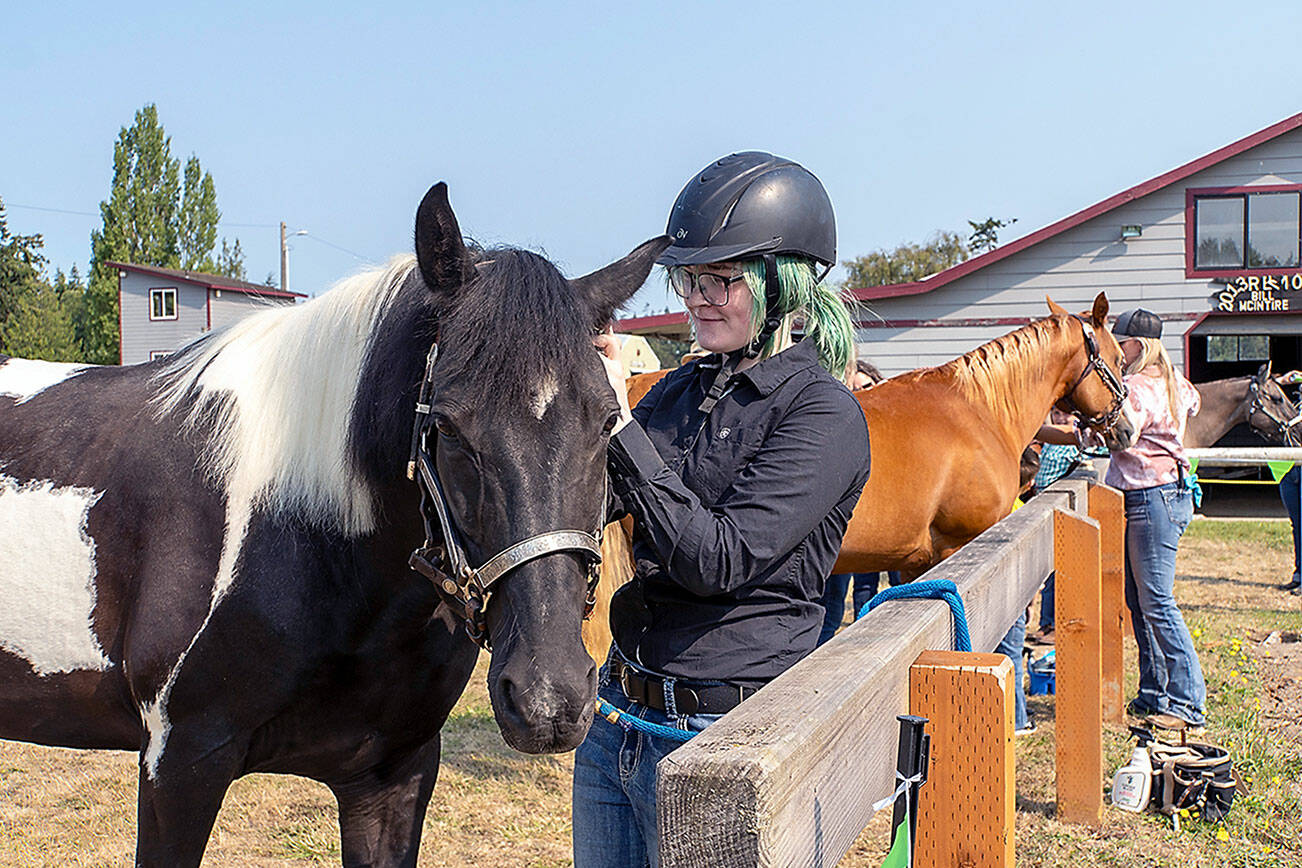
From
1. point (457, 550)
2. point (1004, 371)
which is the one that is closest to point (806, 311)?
point (457, 550)

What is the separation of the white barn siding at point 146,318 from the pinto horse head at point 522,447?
3754cm

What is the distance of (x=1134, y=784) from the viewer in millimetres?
4508

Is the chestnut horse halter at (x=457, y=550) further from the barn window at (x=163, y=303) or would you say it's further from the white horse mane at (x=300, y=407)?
the barn window at (x=163, y=303)

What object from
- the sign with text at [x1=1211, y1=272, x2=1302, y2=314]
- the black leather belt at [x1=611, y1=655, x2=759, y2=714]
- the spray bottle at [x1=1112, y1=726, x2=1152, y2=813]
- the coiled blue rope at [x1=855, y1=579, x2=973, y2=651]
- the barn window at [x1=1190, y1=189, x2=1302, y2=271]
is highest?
the barn window at [x1=1190, y1=189, x2=1302, y2=271]

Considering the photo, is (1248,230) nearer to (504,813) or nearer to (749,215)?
(504,813)

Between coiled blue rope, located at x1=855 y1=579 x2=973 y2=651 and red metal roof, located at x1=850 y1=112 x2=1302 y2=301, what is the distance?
46.9 ft

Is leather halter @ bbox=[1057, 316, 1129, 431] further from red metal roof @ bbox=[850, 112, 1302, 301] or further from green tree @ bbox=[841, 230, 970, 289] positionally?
green tree @ bbox=[841, 230, 970, 289]

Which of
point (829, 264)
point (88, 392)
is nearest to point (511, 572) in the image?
point (829, 264)

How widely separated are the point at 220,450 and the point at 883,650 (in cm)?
171

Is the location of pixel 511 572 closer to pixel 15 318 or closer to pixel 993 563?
pixel 993 563

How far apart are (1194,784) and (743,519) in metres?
3.51

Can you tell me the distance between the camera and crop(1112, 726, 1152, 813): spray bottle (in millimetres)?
4492

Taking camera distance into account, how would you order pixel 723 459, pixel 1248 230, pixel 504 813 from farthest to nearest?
1. pixel 1248 230
2. pixel 504 813
3. pixel 723 459

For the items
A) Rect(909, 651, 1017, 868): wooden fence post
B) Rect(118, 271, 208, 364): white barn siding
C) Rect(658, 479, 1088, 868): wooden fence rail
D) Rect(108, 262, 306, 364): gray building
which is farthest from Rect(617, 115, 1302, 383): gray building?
Rect(118, 271, 208, 364): white barn siding
